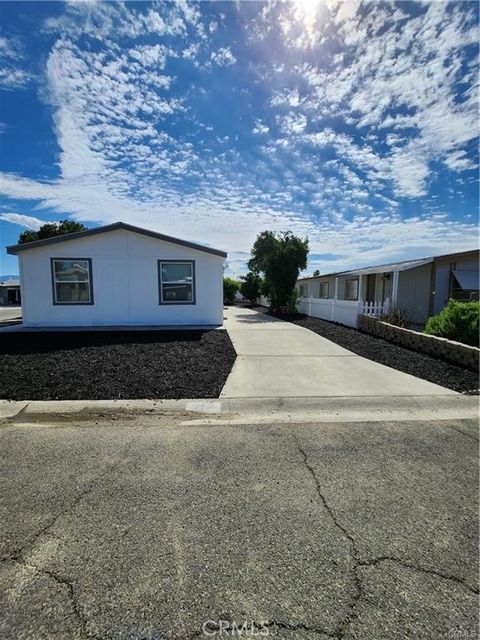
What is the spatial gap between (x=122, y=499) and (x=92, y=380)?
133 inches

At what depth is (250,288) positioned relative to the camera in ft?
110

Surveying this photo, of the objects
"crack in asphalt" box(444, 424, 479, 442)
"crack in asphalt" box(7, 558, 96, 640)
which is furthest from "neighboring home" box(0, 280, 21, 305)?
"crack in asphalt" box(444, 424, 479, 442)

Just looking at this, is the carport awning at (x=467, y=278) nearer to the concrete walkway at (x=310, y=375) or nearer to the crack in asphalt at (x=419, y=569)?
the concrete walkway at (x=310, y=375)

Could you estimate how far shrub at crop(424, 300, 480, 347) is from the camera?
7281mm

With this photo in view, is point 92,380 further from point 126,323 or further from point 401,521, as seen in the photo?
point 126,323

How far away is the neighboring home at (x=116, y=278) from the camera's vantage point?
10.8 m

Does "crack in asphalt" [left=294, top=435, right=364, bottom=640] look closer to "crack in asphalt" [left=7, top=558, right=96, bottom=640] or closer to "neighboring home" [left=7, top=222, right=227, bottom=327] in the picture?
"crack in asphalt" [left=7, top=558, right=96, bottom=640]

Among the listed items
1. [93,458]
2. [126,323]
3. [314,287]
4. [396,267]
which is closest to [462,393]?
[93,458]

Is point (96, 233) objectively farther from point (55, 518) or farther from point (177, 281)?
point (55, 518)

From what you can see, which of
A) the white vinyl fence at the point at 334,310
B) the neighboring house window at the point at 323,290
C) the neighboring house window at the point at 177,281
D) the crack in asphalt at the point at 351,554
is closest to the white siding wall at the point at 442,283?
the white vinyl fence at the point at 334,310

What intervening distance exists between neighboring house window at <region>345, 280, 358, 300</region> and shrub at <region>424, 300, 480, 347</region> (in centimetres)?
1281

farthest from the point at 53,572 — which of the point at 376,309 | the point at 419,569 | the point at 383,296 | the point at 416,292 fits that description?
the point at 383,296

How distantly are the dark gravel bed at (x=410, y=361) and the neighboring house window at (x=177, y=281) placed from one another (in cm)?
499

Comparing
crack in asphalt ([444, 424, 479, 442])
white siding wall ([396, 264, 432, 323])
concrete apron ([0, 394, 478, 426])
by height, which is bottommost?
crack in asphalt ([444, 424, 479, 442])
